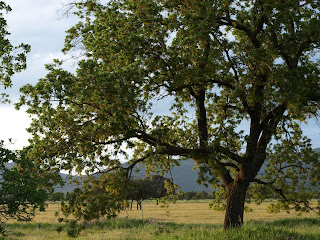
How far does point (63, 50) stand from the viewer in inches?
720

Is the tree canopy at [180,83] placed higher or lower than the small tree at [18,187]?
higher

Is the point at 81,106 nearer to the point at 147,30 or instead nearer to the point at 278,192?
the point at 147,30

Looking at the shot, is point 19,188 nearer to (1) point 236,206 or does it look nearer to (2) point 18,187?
(2) point 18,187

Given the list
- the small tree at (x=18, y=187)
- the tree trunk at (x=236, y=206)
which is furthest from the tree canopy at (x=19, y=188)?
the tree trunk at (x=236, y=206)

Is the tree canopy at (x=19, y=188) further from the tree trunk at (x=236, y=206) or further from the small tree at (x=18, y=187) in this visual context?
the tree trunk at (x=236, y=206)

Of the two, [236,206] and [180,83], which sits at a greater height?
[180,83]

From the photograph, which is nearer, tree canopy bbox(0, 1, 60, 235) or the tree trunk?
tree canopy bbox(0, 1, 60, 235)

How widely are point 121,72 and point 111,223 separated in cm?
2244

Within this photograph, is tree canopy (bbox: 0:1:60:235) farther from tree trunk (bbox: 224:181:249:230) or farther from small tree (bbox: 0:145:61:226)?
tree trunk (bbox: 224:181:249:230)

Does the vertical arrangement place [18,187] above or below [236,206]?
above

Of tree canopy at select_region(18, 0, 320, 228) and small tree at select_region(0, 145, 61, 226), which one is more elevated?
tree canopy at select_region(18, 0, 320, 228)

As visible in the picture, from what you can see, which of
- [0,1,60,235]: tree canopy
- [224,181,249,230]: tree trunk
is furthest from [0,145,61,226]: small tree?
[224,181,249,230]: tree trunk

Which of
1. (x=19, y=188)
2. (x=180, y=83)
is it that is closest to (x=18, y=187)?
(x=19, y=188)

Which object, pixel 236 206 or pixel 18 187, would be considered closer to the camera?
pixel 18 187
